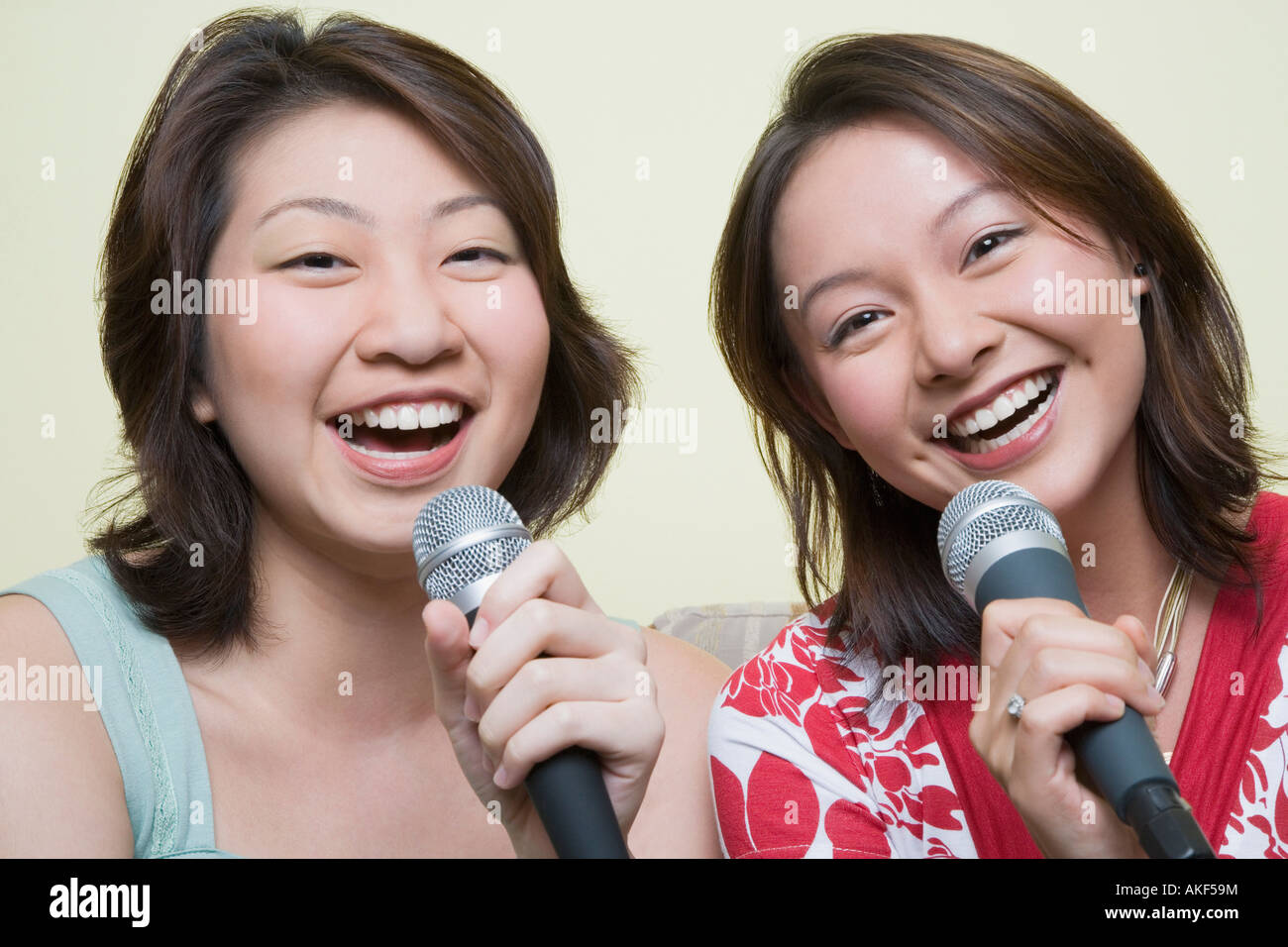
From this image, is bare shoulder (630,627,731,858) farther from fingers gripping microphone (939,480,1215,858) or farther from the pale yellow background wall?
the pale yellow background wall

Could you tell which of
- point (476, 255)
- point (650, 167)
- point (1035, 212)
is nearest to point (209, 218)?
point (476, 255)

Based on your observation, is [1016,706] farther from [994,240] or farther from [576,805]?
[994,240]

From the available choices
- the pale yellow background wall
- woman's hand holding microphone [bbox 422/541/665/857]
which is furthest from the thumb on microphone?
the pale yellow background wall

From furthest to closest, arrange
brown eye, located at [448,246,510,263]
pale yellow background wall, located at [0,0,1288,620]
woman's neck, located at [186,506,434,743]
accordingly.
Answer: pale yellow background wall, located at [0,0,1288,620]
woman's neck, located at [186,506,434,743]
brown eye, located at [448,246,510,263]

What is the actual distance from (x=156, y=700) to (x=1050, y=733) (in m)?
1.14

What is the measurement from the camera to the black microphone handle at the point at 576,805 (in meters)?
1.00

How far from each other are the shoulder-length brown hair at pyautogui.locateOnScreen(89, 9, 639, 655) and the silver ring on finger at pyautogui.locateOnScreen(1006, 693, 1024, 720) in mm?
934

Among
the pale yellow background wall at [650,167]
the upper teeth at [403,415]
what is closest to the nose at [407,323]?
the upper teeth at [403,415]

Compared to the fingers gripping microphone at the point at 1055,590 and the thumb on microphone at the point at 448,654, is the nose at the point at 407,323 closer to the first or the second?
the thumb on microphone at the point at 448,654

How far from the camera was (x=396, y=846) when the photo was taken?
171cm

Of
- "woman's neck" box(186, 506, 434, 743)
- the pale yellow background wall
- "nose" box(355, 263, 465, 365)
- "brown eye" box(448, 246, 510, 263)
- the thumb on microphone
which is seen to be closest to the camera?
the thumb on microphone

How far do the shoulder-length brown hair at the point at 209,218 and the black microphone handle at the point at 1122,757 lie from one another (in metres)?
0.87

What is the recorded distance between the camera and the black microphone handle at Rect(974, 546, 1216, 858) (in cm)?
89

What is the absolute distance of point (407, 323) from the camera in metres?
1.50
